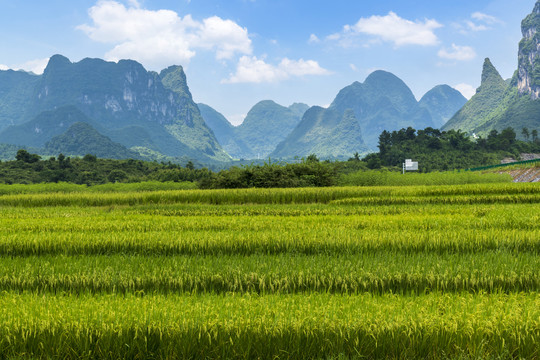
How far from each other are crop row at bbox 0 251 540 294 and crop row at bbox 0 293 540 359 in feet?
4.33

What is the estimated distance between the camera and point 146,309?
420 cm

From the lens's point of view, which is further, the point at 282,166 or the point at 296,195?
the point at 282,166

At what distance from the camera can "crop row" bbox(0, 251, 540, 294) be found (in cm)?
560

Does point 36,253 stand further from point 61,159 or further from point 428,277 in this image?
point 61,159

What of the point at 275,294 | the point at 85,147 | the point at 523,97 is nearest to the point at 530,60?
the point at 523,97

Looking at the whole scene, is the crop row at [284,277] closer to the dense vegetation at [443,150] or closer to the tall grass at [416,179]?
the tall grass at [416,179]

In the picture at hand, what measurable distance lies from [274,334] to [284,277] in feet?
6.65

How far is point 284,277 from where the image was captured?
5.70 m

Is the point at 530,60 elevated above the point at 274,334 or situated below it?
above

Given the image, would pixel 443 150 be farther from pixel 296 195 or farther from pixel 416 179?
pixel 296 195

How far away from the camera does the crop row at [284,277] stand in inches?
221

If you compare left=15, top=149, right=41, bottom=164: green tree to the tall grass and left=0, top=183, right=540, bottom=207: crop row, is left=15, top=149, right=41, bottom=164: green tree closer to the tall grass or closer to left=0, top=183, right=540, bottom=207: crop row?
left=0, top=183, right=540, bottom=207: crop row

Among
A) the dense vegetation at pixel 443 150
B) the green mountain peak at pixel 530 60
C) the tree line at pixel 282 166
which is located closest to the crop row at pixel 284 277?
the tree line at pixel 282 166

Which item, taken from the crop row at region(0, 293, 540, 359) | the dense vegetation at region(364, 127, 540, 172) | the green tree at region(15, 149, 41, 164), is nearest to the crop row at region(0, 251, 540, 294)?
the crop row at region(0, 293, 540, 359)
